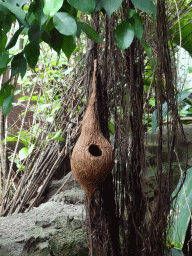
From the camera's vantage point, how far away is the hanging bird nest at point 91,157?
3.63ft

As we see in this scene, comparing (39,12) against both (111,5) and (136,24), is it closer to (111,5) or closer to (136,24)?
(111,5)

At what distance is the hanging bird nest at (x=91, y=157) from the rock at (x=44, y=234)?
1.85 ft

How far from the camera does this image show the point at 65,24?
0.57 m

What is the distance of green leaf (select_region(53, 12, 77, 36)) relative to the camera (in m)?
0.57

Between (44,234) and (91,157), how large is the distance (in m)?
0.95

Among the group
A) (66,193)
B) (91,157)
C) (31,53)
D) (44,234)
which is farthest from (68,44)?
(66,193)

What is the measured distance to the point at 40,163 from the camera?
2340 millimetres

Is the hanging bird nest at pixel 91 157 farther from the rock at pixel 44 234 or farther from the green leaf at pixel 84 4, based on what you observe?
the green leaf at pixel 84 4

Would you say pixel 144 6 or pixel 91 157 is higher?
pixel 144 6

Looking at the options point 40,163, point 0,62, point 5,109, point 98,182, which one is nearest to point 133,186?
point 98,182

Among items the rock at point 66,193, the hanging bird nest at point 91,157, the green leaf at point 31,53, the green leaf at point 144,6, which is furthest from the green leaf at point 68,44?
the rock at point 66,193

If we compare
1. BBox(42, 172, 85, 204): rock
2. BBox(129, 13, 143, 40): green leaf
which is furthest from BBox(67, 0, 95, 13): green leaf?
BBox(42, 172, 85, 204): rock

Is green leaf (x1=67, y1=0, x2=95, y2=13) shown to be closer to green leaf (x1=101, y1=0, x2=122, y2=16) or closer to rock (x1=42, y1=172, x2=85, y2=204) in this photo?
green leaf (x1=101, y1=0, x2=122, y2=16)

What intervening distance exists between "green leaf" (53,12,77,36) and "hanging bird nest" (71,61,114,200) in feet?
2.06
